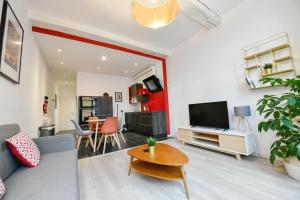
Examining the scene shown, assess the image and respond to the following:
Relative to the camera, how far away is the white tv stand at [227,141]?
2.34 m

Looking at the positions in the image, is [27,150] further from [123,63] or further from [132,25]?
[123,63]

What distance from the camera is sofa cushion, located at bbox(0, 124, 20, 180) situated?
1104 mm

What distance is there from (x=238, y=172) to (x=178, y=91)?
2883mm

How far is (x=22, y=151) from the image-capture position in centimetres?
134

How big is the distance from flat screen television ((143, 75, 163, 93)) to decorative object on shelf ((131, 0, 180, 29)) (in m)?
3.27

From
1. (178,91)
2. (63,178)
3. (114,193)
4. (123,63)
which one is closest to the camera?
(63,178)

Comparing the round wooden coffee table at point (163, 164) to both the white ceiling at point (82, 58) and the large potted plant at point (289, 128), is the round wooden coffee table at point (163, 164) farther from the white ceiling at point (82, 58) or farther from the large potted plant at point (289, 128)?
the white ceiling at point (82, 58)

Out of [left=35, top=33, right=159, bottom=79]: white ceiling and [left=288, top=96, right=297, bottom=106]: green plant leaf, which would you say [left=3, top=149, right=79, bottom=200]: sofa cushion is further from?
[left=35, top=33, right=159, bottom=79]: white ceiling

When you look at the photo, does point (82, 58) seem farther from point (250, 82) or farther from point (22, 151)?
point (250, 82)

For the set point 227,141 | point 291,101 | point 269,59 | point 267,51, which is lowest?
point 227,141

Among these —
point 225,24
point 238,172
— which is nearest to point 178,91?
point 225,24

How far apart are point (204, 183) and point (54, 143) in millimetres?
2275

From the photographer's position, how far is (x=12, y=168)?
4.15ft

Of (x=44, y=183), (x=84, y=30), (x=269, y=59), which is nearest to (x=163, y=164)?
(x=44, y=183)
